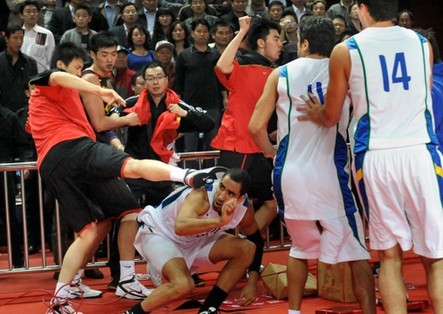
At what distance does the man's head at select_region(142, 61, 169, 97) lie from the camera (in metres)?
7.85

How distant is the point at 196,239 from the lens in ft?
22.8

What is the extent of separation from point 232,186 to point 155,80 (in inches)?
66.7

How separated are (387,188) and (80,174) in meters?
2.57

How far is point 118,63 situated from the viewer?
1090 cm

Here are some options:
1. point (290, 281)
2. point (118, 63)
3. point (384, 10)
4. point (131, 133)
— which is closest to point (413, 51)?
point (384, 10)

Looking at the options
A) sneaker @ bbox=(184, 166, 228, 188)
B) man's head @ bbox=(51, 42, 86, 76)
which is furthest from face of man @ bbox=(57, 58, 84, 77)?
sneaker @ bbox=(184, 166, 228, 188)

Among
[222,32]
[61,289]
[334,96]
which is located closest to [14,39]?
[222,32]

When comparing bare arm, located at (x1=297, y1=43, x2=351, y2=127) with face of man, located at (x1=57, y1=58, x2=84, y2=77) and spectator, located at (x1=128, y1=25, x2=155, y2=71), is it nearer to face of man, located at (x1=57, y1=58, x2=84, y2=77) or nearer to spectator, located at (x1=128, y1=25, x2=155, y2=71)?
face of man, located at (x1=57, y1=58, x2=84, y2=77)

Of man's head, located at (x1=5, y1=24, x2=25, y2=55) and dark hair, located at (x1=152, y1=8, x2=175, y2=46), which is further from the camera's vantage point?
dark hair, located at (x1=152, y1=8, x2=175, y2=46)

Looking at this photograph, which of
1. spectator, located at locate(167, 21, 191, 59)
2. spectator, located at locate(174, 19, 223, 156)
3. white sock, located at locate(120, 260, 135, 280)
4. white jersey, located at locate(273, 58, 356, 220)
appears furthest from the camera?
spectator, located at locate(167, 21, 191, 59)

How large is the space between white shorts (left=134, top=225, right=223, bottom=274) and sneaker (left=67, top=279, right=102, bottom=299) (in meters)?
0.80

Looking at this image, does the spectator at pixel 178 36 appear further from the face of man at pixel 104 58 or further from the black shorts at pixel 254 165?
the black shorts at pixel 254 165

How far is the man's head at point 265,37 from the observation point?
757cm

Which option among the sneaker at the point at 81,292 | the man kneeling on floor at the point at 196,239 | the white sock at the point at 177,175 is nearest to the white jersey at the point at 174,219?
the man kneeling on floor at the point at 196,239
